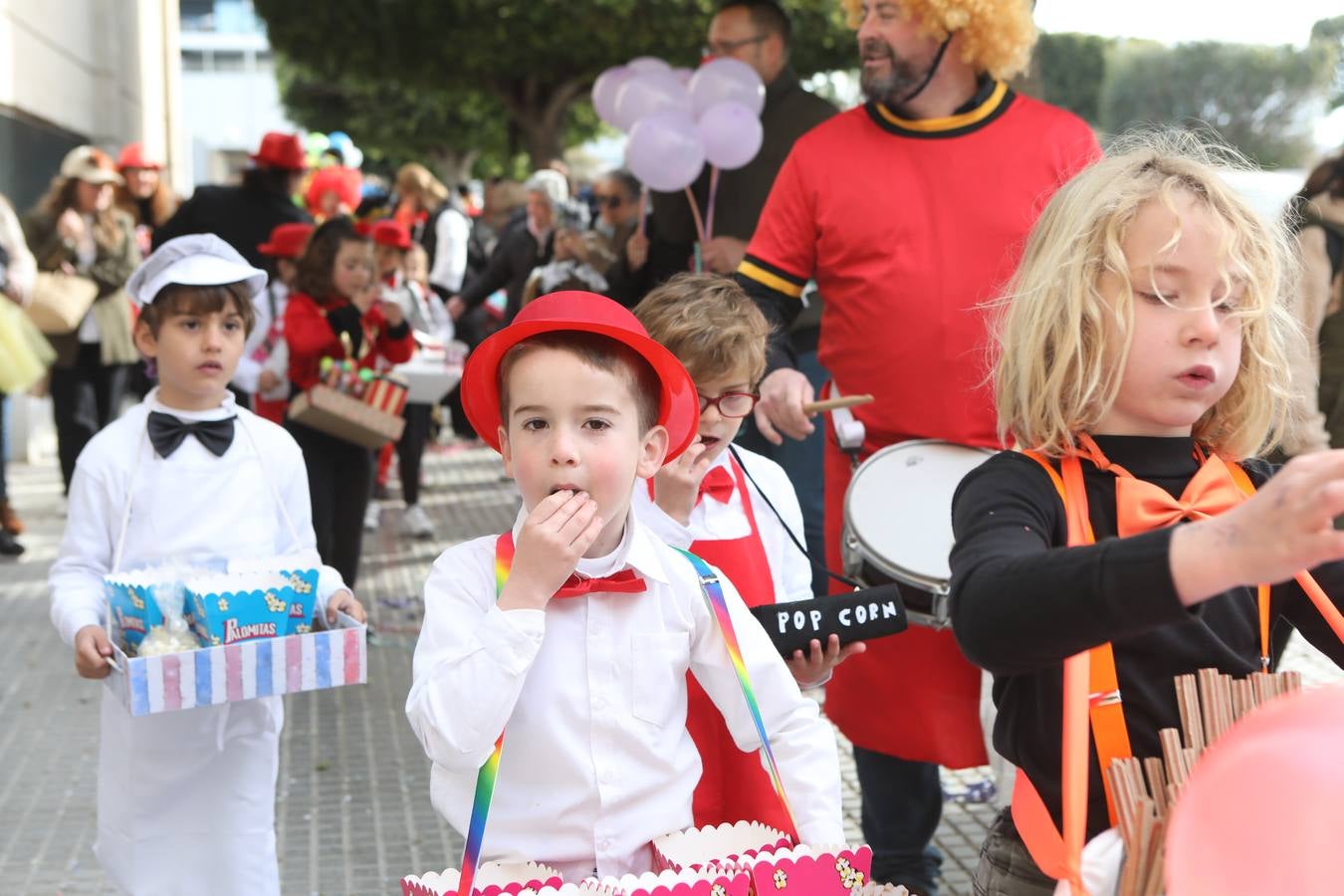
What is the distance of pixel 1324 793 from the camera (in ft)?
4.51

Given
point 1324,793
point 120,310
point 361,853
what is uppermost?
point 1324,793

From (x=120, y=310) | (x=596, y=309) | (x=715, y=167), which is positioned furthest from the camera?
(x=120, y=310)

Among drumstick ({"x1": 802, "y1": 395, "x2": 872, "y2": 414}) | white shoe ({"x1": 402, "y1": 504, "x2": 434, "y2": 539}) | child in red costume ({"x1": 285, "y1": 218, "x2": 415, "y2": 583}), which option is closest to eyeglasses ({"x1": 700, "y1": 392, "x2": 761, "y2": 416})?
drumstick ({"x1": 802, "y1": 395, "x2": 872, "y2": 414})

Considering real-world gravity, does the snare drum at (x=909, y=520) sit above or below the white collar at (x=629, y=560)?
below

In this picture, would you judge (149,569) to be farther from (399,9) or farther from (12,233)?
(399,9)

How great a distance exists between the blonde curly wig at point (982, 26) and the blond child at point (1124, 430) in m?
1.68

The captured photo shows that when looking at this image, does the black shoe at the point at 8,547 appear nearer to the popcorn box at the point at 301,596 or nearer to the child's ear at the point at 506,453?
the popcorn box at the point at 301,596

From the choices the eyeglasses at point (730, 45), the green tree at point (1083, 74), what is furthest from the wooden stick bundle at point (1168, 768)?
the green tree at point (1083, 74)

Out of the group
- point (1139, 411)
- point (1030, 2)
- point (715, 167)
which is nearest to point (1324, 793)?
point (1139, 411)

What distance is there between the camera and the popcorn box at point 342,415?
6418 mm

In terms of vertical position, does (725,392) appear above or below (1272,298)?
below

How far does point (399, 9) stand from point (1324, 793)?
78.9 feet

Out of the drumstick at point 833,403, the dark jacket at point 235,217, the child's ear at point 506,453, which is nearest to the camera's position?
the child's ear at point 506,453

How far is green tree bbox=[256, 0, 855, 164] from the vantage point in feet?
76.3
